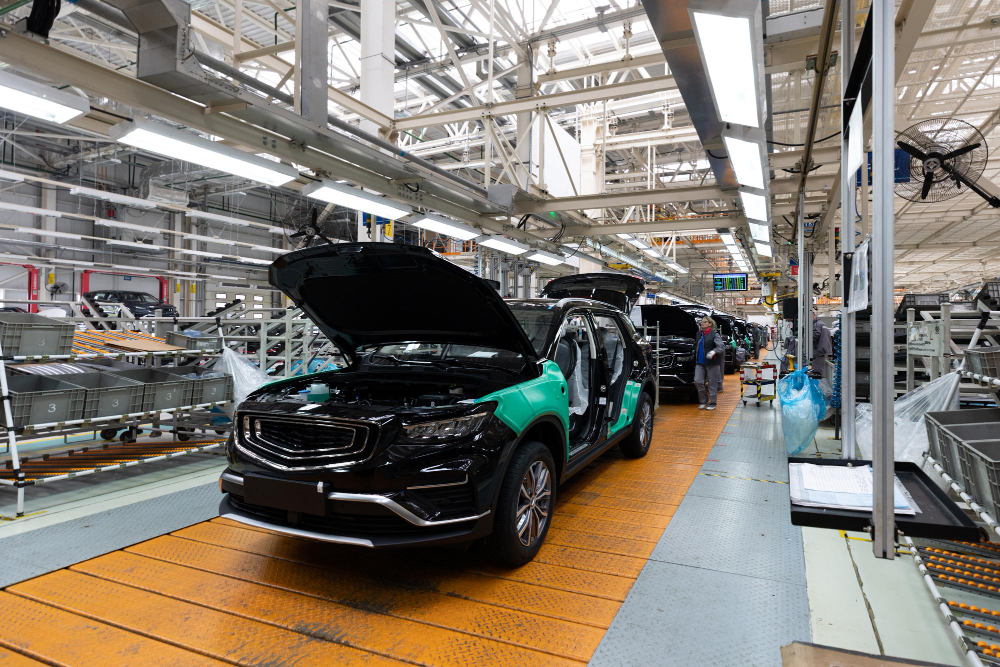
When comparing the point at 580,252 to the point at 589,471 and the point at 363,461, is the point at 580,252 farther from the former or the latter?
the point at 363,461

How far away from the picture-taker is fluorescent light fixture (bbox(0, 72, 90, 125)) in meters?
3.06

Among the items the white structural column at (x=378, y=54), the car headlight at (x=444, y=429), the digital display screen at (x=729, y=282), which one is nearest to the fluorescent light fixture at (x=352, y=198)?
the white structural column at (x=378, y=54)

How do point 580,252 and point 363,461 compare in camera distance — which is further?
point 580,252

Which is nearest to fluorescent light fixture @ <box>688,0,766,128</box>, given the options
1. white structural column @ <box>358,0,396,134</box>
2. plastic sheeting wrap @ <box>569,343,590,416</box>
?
plastic sheeting wrap @ <box>569,343,590,416</box>

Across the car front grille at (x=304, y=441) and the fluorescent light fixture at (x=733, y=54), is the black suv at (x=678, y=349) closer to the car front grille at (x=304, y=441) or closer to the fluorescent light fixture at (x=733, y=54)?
the fluorescent light fixture at (x=733, y=54)

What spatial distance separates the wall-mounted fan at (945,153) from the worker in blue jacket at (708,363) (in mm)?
3883

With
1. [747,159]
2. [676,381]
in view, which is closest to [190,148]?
[747,159]

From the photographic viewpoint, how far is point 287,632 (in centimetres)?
229

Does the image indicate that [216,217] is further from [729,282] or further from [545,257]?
[729,282]

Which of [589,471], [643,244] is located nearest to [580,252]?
[643,244]

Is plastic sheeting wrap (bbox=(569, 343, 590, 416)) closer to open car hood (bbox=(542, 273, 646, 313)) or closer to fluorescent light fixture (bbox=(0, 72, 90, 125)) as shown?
open car hood (bbox=(542, 273, 646, 313))

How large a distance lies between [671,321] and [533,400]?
6.74m

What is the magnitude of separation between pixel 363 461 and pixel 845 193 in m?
2.25

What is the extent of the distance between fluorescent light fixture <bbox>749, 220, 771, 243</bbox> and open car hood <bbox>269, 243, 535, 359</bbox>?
585 cm
